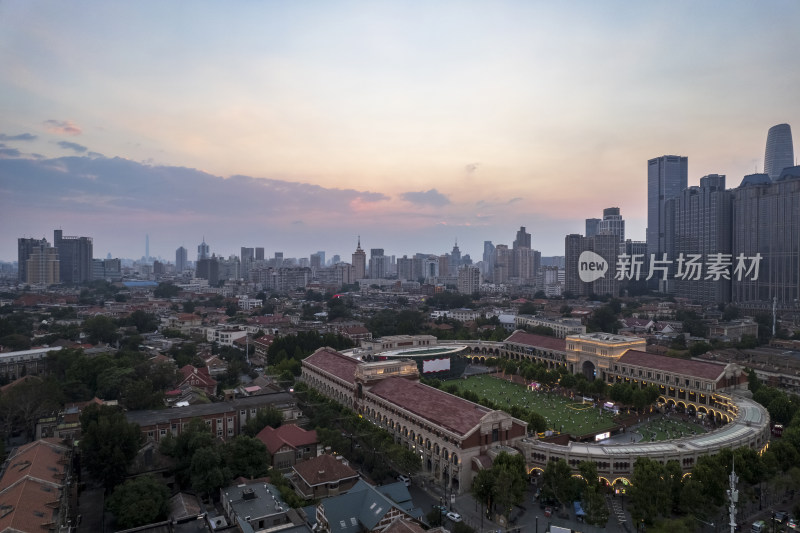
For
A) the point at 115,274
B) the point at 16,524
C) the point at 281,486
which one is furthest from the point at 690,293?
the point at 115,274

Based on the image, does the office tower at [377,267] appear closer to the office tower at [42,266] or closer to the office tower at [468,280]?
the office tower at [468,280]

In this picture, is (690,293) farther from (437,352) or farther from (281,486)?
(281,486)

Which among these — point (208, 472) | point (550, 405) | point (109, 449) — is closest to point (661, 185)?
point (550, 405)

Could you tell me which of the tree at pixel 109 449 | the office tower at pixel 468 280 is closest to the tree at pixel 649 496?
the tree at pixel 109 449

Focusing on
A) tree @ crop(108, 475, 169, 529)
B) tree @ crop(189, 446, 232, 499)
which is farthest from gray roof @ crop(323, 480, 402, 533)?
tree @ crop(108, 475, 169, 529)

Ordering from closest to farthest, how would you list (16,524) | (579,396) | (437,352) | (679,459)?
(16,524)
(679,459)
(579,396)
(437,352)
